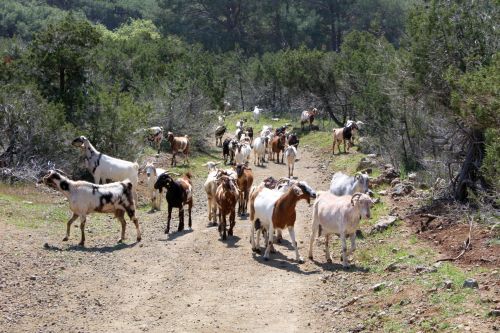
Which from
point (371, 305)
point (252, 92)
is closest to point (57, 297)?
point (371, 305)

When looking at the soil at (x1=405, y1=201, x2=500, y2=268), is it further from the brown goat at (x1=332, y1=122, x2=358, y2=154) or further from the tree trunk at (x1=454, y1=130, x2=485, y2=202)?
the brown goat at (x1=332, y1=122, x2=358, y2=154)

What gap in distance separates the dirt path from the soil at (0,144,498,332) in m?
0.02

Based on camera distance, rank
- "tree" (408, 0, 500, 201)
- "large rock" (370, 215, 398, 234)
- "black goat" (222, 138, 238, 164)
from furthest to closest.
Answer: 1. "black goat" (222, 138, 238, 164)
2. "tree" (408, 0, 500, 201)
3. "large rock" (370, 215, 398, 234)

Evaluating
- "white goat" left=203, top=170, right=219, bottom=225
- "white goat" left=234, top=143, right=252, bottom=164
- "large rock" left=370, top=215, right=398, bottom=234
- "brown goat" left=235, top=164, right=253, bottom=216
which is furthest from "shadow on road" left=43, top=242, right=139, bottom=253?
"white goat" left=234, top=143, right=252, bottom=164

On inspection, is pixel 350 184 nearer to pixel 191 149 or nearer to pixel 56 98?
pixel 56 98

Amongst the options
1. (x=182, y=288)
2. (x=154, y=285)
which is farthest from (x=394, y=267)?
(x=154, y=285)

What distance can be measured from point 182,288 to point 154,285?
0.55m

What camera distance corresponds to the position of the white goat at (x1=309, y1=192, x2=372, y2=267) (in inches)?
534

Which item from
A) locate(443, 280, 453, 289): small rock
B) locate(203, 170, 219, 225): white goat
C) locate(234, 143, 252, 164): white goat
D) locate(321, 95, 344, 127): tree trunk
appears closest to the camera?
locate(443, 280, 453, 289): small rock

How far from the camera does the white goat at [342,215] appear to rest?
1355 cm

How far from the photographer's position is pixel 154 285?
12703 millimetres

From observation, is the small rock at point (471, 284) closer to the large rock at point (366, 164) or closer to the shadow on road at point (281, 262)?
the shadow on road at point (281, 262)

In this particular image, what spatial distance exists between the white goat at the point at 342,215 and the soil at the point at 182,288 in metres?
0.68

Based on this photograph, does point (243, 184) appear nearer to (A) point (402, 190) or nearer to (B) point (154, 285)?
(A) point (402, 190)
